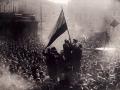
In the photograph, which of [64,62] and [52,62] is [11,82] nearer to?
[52,62]

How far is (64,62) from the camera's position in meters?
21.8

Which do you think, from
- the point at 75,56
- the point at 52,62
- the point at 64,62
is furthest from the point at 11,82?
the point at 75,56

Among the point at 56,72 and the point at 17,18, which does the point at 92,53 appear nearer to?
the point at 56,72

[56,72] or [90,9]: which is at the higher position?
[90,9]

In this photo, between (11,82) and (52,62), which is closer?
(11,82)

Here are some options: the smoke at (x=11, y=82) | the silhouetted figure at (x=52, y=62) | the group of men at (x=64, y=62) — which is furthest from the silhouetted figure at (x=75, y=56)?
the smoke at (x=11, y=82)

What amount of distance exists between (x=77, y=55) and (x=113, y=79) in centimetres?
241

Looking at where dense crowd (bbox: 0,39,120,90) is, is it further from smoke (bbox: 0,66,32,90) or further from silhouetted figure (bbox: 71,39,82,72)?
smoke (bbox: 0,66,32,90)

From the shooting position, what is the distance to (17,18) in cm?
6238

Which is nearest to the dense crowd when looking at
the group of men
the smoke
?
the group of men

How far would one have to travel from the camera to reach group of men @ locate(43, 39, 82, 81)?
21609 mm

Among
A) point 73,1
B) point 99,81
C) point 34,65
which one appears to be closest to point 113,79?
point 99,81

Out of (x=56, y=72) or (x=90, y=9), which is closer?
(x=56, y=72)

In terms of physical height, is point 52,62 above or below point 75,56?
below
